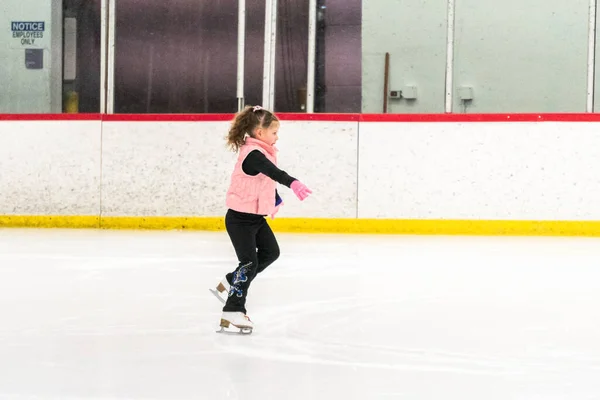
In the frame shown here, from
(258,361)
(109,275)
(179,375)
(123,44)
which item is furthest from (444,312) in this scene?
(123,44)

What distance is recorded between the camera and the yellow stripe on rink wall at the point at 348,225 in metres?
6.82

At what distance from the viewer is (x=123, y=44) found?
32.5 feet

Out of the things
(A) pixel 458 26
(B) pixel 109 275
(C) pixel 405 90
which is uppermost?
(A) pixel 458 26

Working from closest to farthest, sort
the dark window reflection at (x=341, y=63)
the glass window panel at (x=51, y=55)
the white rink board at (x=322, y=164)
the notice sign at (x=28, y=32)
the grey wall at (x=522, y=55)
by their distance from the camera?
the white rink board at (x=322, y=164), the glass window panel at (x=51, y=55), the notice sign at (x=28, y=32), the grey wall at (x=522, y=55), the dark window reflection at (x=341, y=63)

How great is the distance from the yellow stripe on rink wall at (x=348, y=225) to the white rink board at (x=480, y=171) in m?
0.05

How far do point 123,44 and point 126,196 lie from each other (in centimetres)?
316

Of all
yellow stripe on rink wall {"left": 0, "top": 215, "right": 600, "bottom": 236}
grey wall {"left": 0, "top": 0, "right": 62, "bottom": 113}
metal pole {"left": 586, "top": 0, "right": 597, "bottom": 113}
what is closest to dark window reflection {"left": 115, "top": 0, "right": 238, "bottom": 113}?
grey wall {"left": 0, "top": 0, "right": 62, "bottom": 113}

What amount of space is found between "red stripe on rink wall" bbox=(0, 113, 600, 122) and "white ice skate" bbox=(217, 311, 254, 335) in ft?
14.0

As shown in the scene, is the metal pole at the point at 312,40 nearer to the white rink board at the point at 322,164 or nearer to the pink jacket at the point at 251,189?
the white rink board at the point at 322,164

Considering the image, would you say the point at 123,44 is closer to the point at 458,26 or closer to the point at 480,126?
the point at 458,26

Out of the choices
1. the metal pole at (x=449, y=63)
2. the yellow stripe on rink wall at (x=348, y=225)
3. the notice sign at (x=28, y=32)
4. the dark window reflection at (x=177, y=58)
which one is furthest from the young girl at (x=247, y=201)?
the dark window reflection at (x=177, y=58)

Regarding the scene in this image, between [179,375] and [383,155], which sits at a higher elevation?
[383,155]

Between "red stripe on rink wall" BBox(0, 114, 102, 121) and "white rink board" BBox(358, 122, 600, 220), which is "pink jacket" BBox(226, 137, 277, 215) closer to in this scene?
"white rink board" BBox(358, 122, 600, 220)

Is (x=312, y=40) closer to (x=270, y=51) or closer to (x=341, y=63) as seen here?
(x=341, y=63)
